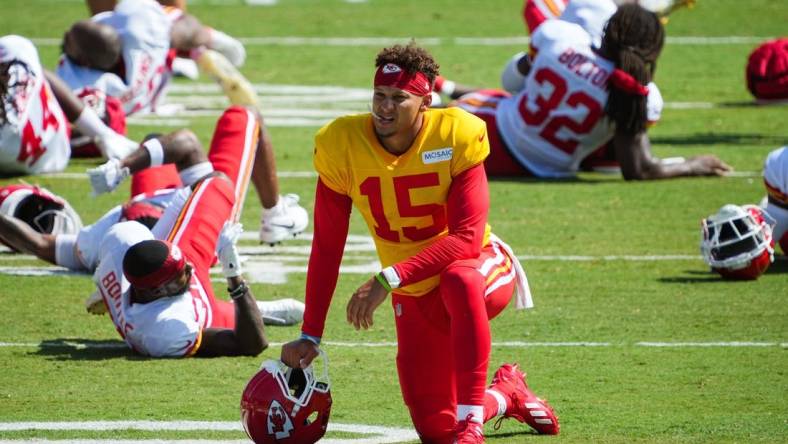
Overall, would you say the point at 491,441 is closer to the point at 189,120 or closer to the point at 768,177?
the point at 768,177

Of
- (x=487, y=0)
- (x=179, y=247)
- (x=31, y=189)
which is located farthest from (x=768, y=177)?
(x=487, y=0)

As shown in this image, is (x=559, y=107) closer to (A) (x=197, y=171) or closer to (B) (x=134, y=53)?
(A) (x=197, y=171)

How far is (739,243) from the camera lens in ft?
26.4

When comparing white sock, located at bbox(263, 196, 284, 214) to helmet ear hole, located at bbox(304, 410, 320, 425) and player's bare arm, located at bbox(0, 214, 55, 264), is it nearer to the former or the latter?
player's bare arm, located at bbox(0, 214, 55, 264)

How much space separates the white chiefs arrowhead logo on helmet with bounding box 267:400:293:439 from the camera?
17.3 ft

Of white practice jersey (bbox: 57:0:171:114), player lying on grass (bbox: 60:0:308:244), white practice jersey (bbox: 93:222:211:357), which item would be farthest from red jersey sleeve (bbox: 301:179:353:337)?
white practice jersey (bbox: 57:0:171:114)

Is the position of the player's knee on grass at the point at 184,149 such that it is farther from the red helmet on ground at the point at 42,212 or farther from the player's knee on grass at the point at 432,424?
the player's knee on grass at the point at 432,424

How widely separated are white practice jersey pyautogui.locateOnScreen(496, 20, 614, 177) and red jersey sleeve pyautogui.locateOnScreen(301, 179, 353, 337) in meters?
5.31

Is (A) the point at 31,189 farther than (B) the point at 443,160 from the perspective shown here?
Yes

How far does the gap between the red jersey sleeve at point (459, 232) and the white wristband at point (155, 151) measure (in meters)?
3.11

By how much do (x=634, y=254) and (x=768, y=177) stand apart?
94 cm

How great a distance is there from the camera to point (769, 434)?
546cm

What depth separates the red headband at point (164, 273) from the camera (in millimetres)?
6586

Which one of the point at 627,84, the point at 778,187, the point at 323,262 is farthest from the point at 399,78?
the point at 627,84
